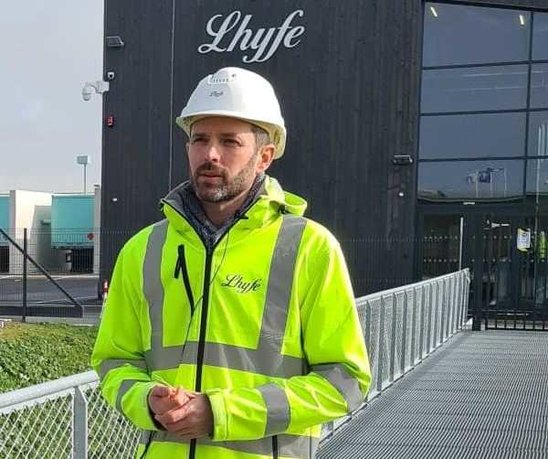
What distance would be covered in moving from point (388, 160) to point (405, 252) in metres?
2.22

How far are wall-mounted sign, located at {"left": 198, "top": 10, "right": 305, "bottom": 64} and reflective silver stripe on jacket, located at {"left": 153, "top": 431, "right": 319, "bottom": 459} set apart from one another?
17680mm

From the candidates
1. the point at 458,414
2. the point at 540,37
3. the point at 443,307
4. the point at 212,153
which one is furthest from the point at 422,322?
the point at 540,37

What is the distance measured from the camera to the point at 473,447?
5094 millimetres

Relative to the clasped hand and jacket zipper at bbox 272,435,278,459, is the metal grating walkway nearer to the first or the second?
jacket zipper at bbox 272,435,278,459

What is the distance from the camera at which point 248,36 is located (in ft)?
63.6

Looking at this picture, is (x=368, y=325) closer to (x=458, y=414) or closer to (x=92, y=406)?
(x=458, y=414)

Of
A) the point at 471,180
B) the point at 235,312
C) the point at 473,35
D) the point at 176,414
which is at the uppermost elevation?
the point at 473,35

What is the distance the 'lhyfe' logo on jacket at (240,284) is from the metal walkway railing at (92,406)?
38.5 inches

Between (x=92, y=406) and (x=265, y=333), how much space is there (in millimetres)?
1734

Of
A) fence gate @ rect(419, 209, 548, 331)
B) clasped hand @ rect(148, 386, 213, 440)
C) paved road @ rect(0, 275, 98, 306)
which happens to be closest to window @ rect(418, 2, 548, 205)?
fence gate @ rect(419, 209, 548, 331)

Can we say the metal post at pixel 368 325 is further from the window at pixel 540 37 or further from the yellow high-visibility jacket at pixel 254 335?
the window at pixel 540 37

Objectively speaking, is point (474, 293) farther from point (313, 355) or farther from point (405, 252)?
point (313, 355)

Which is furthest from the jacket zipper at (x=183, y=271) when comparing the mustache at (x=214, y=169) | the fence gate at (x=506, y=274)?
the fence gate at (x=506, y=274)

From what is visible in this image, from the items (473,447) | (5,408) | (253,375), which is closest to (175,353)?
(253,375)
